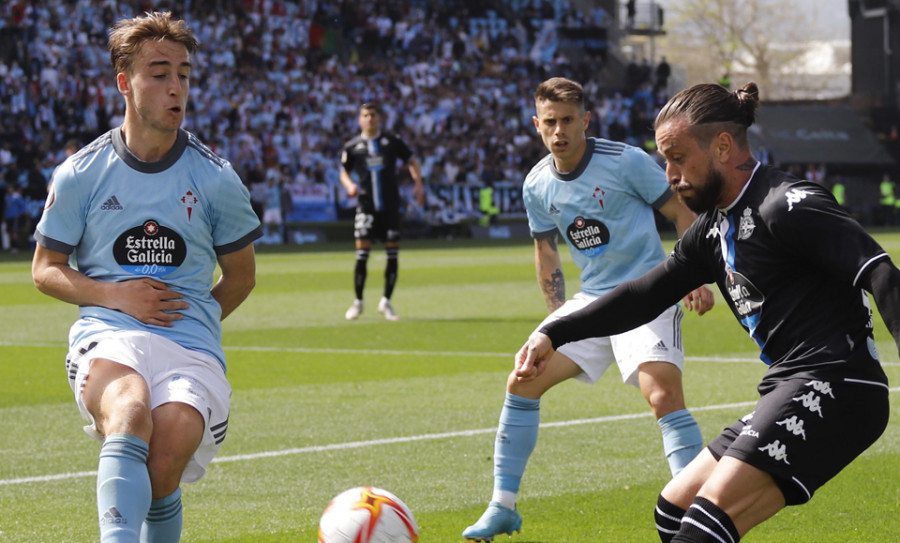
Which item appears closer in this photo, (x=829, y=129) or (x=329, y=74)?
(x=329, y=74)

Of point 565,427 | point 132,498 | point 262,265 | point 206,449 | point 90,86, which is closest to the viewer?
point 132,498

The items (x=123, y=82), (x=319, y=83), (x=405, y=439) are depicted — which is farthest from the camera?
(x=319, y=83)

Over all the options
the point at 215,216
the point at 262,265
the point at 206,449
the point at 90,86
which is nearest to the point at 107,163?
the point at 215,216

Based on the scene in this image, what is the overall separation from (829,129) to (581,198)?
3999 centimetres

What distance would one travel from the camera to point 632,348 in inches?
225

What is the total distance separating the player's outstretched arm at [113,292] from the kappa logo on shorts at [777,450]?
75.6 inches

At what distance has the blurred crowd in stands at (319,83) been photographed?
3008 cm

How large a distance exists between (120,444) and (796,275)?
199cm

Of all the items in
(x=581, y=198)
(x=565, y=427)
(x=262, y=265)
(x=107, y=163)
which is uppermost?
(x=107, y=163)

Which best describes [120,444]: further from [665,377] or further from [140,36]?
[665,377]

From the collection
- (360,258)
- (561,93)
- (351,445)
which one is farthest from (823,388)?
(360,258)

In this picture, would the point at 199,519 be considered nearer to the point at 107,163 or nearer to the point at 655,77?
the point at 107,163

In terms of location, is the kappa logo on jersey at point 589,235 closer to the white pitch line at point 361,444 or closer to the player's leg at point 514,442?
the player's leg at point 514,442

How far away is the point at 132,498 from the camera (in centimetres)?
382
